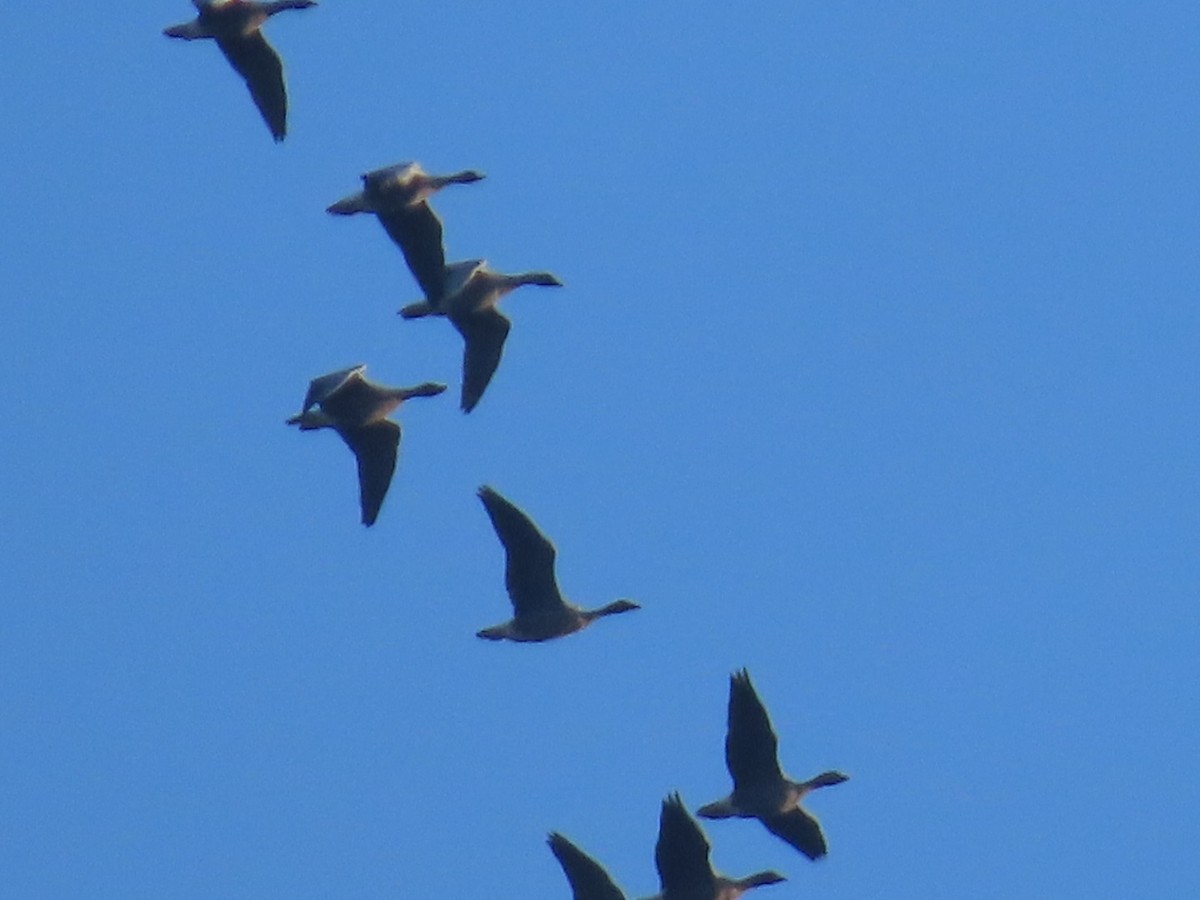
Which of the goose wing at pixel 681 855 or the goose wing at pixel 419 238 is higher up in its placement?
the goose wing at pixel 419 238

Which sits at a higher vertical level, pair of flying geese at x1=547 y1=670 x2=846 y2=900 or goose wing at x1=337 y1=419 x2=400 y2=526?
goose wing at x1=337 y1=419 x2=400 y2=526

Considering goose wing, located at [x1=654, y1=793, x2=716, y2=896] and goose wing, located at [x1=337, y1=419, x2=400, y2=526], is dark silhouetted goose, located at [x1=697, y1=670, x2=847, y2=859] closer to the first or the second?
goose wing, located at [x1=654, y1=793, x2=716, y2=896]

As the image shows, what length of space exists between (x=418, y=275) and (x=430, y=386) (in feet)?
3.14

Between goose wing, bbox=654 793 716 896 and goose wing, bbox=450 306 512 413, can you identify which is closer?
goose wing, bbox=654 793 716 896

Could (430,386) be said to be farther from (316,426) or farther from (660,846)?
(660,846)

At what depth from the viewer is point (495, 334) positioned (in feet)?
Result: 109

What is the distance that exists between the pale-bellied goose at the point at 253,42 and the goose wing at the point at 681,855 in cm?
659

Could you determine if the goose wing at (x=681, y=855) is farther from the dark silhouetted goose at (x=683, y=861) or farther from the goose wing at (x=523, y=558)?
the goose wing at (x=523, y=558)

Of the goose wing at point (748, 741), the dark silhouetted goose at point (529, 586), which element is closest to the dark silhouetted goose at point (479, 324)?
the dark silhouetted goose at point (529, 586)

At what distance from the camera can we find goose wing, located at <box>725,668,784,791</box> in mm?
31094

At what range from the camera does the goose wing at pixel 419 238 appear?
31703 millimetres

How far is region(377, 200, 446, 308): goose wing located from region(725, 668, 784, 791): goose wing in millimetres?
4405

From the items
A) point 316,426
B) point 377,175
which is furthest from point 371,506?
point 377,175

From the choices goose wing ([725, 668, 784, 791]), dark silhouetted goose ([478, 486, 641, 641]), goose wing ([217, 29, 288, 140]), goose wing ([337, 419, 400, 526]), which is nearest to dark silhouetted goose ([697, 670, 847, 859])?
goose wing ([725, 668, 784, 791])
